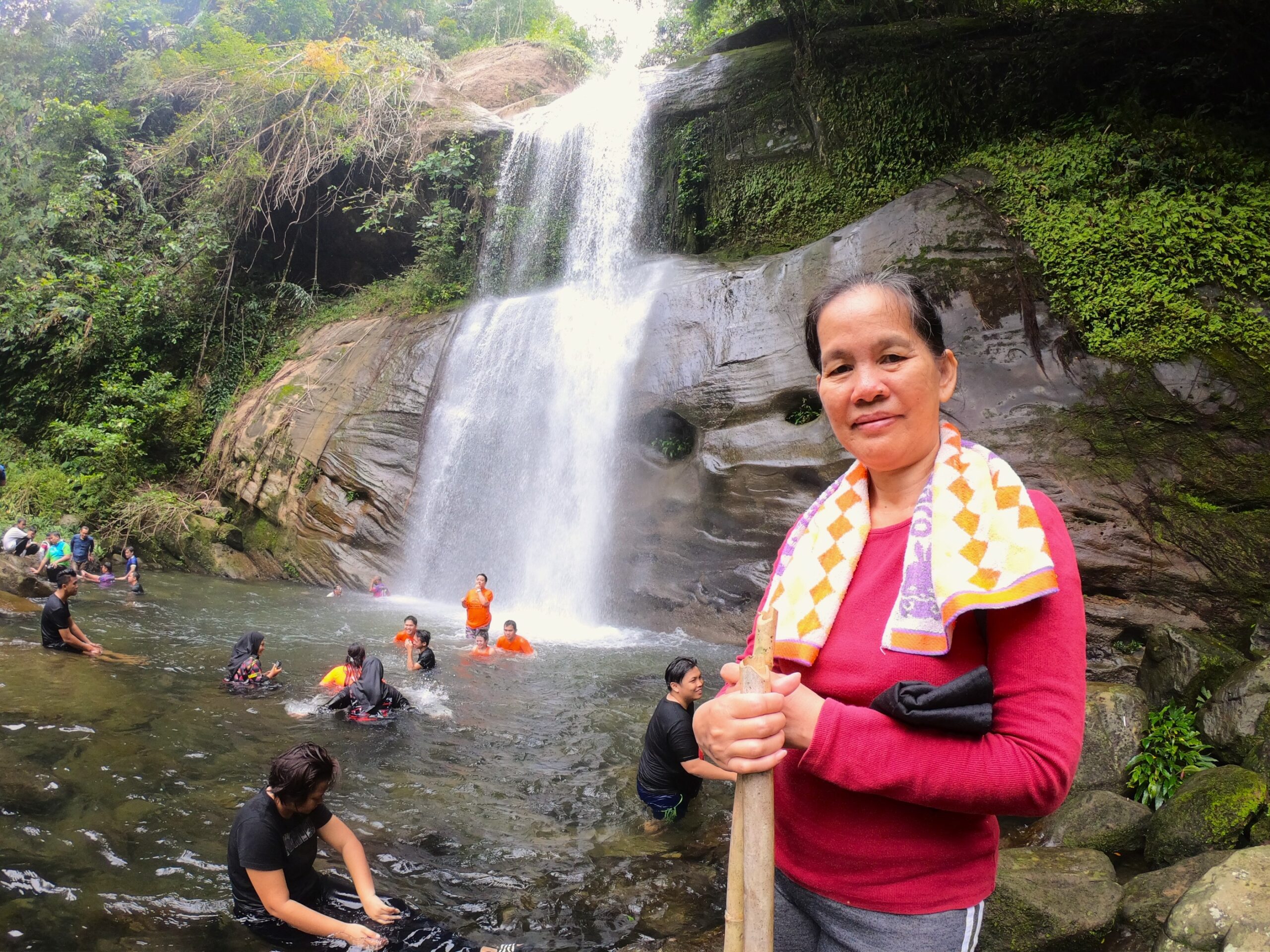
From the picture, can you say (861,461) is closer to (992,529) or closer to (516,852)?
(992,529)

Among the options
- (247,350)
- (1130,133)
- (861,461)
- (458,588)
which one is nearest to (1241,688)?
(861,461)

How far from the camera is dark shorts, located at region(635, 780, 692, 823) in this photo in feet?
16.5

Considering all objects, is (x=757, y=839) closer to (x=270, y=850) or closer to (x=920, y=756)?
(x=920, y=756)

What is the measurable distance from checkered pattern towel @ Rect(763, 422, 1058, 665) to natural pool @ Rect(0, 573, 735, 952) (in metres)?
2.91

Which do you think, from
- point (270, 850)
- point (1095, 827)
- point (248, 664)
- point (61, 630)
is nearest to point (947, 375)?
point (270, 850)

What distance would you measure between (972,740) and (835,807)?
0.33 metres

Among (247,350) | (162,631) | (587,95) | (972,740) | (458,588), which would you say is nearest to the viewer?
(972,740)

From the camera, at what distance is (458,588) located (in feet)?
45.0

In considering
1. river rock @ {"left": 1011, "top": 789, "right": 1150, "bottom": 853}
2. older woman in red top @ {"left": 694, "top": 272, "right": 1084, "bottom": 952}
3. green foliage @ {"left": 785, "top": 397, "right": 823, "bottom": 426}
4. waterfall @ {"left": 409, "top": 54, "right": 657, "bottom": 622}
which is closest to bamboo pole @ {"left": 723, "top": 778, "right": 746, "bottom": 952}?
older woman in red top @ {"left": 694, "top": 272, "right": 1084, "bottom": 952}

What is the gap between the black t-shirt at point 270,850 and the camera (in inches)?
134

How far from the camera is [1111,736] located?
17.5 ft

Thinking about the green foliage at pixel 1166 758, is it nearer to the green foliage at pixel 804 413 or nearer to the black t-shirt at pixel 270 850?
the black t-shirt at pixel 270 850

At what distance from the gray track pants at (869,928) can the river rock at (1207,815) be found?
152 inches

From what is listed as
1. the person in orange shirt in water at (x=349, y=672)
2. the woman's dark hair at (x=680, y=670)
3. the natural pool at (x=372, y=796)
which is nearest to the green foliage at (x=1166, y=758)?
the natural pool at (x=372, y=796)
